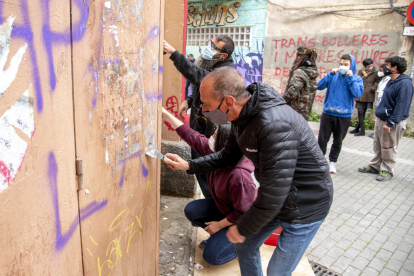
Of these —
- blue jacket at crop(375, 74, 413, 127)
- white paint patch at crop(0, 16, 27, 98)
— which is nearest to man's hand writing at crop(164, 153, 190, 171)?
white paint patch at crop(0, 16, 27, 98)

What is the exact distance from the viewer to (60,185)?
1.19 meters

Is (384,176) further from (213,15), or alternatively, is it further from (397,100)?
(213,15)

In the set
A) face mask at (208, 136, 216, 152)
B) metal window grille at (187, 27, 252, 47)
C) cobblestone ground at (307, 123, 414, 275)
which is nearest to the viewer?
face mask at (208, 136, 216, 152)

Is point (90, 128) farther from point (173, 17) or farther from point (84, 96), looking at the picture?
point (173, 17)

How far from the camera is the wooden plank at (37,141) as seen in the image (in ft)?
3.09

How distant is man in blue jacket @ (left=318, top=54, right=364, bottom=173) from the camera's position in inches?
190

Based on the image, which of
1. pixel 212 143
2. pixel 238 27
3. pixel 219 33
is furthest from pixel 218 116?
pixel 219 33

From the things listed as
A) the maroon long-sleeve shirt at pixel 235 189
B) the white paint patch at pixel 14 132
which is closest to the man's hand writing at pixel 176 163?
the maroon long-sleeve shirt at pixel 235 189

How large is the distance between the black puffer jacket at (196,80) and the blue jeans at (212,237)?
719 mm

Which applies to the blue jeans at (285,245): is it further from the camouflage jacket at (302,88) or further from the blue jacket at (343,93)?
the blue jacket at (343,93)

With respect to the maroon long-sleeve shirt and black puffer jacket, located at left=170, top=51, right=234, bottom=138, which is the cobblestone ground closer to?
the maroon long-sleeve shirt

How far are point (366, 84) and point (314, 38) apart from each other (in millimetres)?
2260

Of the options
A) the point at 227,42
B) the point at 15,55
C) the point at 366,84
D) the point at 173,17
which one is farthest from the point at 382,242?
the point at 366,84

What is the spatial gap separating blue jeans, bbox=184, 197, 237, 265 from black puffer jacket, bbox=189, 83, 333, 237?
0.87 metres
